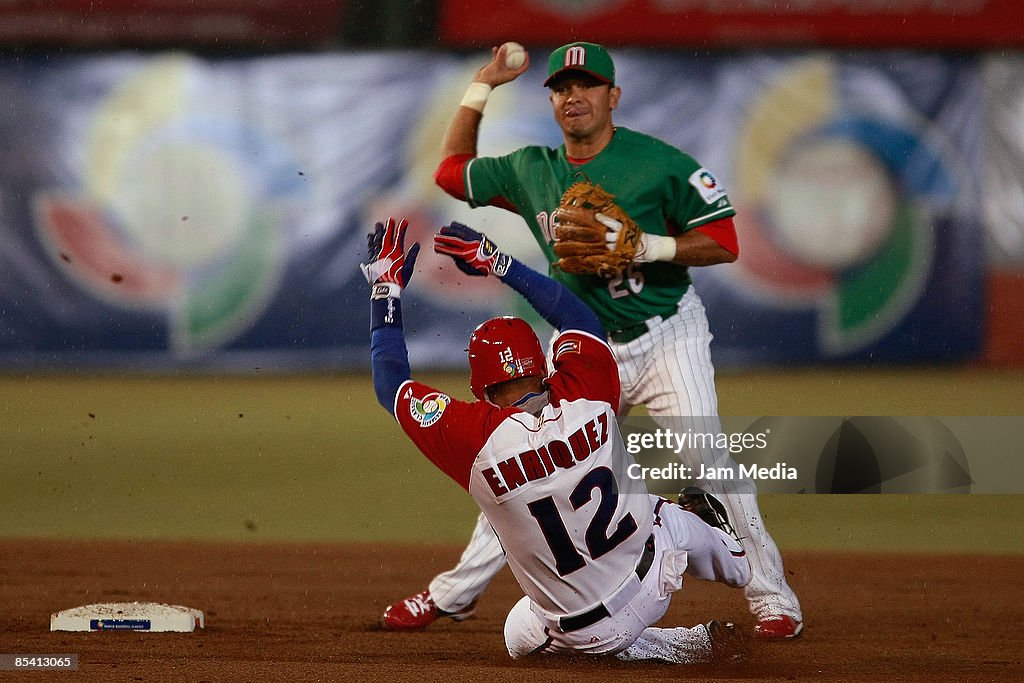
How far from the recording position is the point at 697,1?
13781 mm

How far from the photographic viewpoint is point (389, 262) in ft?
14.3

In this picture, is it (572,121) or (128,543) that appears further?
(128,543)

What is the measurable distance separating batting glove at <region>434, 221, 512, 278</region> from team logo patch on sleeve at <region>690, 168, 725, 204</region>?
863 mm

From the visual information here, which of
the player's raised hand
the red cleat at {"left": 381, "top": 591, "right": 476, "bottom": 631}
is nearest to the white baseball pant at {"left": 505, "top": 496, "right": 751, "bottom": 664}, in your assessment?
the red cleat at {"left": 381, "top": 591, "right": 476, "bottom": 631}

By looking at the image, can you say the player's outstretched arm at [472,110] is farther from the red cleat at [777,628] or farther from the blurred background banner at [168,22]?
the blurred background banner at [168,22]

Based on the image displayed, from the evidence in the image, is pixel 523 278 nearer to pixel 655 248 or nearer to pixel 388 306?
pixel 388 306

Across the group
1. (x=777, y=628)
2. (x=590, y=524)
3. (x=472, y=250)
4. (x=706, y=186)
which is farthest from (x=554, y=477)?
(x=706, y=186)

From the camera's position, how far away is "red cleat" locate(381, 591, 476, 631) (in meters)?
5.02

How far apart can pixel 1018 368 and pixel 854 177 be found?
8.52 ft

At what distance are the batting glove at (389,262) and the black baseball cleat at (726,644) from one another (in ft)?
5.05

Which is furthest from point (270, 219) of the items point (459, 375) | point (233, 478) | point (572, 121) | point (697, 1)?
point (572, 121)

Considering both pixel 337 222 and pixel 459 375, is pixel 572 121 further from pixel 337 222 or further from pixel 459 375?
pixel 337 222

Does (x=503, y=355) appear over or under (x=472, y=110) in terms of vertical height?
under

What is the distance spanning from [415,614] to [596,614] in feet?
3.64
